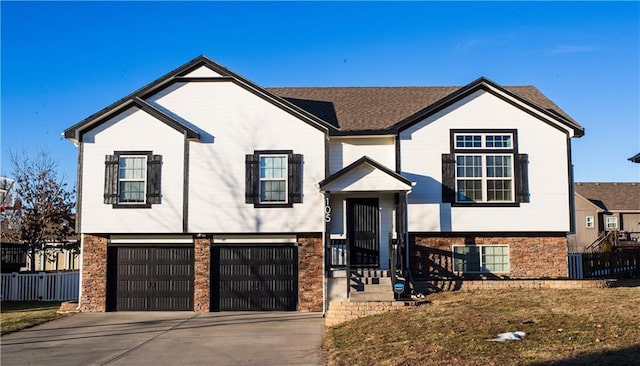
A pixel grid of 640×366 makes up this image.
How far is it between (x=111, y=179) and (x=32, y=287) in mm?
7122

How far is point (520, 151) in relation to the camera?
1809 centimetres

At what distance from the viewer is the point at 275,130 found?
18.2 metres

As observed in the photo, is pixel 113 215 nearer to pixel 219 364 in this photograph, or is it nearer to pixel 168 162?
pixel 168 162

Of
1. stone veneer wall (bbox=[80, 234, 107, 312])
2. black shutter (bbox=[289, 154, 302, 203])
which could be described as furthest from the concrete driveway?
black shutter (bbox=[289, 154, 302, 203])

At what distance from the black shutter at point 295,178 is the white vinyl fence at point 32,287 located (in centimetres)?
1022

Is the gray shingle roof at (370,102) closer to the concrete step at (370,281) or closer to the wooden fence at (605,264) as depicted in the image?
the concrete step at (370,281)

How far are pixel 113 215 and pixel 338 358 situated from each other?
33.2 ft

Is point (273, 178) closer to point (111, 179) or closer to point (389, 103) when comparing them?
point (111, 179)

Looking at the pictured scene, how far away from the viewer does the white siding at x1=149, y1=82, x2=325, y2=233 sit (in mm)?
17891

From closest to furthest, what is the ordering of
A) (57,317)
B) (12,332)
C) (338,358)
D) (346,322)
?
(338,358) < (346,322) < (12,332) < (57,317)

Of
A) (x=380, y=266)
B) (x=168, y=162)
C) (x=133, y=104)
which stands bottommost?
(x=380, y=266)

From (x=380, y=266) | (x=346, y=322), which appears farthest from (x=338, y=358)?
(x=380, y=266)

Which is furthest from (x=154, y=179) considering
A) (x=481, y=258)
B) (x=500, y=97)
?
(x=500, y=97)

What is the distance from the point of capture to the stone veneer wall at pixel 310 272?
17.8 m
